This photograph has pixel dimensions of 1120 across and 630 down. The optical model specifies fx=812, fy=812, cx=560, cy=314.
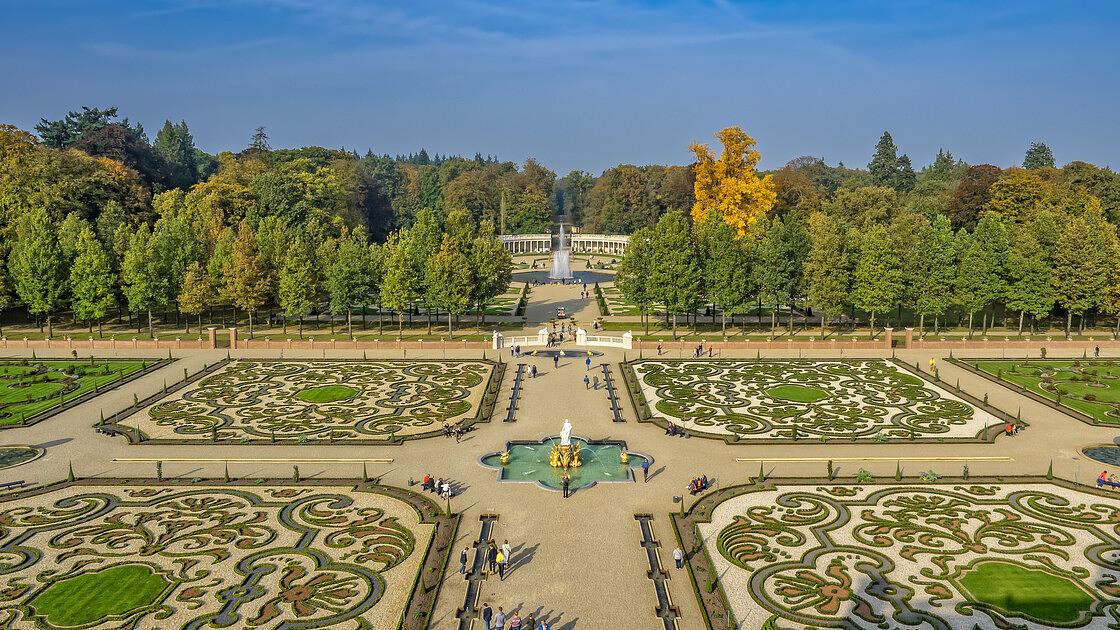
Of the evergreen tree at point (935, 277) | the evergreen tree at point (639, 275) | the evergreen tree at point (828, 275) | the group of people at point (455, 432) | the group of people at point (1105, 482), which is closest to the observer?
the group of people at point (1105, 482)

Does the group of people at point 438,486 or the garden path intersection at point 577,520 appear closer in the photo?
the garden path intersection at point 577,520

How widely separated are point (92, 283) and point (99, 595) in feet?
195

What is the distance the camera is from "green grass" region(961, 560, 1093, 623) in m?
29.2

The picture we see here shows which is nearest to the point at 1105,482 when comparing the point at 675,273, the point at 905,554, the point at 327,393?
the point at 905,554

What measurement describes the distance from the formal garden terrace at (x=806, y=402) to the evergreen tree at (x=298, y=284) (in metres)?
34.2

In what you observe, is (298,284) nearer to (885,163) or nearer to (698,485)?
(698,485)

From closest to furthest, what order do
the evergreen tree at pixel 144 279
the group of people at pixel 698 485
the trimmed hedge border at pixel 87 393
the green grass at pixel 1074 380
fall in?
the group of people at pixel 698 485 < the trimmed hedge border at pixel 87 393 < the green grass at pixel 1074 380 < the evergreen tree at pixel 144 279

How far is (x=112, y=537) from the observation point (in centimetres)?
3497

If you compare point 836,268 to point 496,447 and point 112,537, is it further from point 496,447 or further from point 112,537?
point 112,537

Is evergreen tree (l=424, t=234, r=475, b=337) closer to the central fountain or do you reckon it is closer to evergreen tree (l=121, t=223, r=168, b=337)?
evergreen tree (l=121, t=223, r=168, b=337)

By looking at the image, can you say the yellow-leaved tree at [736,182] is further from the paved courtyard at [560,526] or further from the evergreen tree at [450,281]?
the paved courtyard at [560,526]

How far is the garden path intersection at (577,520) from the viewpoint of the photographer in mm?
29703

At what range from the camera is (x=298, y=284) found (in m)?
81.1

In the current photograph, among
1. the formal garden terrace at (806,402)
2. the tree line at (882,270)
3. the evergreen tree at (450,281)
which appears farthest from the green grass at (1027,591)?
the evergreen tree at (450,281)
